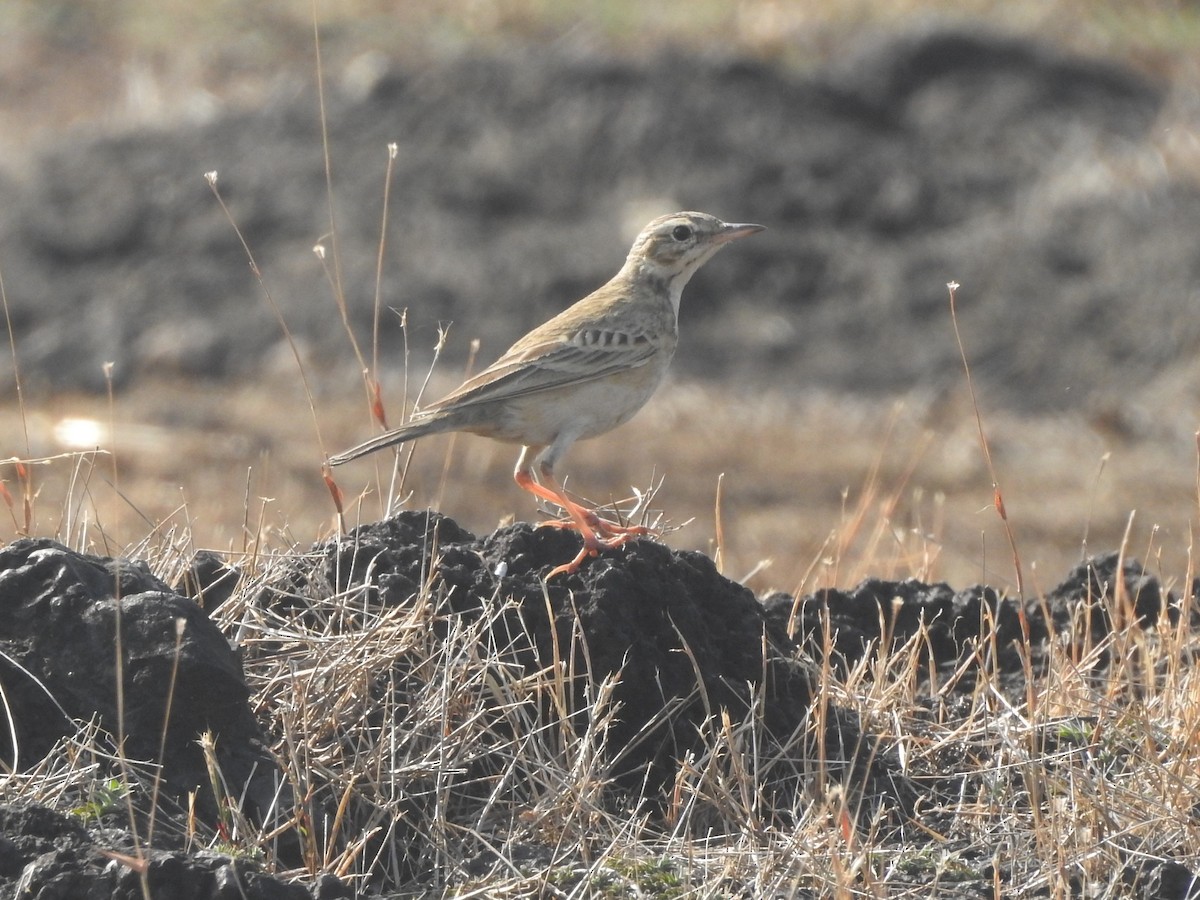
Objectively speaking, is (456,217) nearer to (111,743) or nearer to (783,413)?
(783,413)

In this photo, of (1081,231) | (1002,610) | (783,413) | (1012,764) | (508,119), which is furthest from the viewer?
(508,119)

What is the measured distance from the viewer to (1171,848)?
→ 4.80 meters

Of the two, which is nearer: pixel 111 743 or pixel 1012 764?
pixel 111 743

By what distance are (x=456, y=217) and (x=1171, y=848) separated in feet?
50.3

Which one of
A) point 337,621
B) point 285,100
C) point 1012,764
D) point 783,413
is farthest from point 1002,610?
point 285,100

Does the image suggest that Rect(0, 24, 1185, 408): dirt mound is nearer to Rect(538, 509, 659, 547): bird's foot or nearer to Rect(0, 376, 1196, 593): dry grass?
Rect(0, 376, 1196, 593): dry grass

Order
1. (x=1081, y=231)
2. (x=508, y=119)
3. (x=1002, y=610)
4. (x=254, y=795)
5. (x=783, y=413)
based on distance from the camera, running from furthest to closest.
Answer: (x=508, y=119)
(x=1081, y=231)
(x=783, y=413)
(x=1002, y=610)
(x=254, y=795)

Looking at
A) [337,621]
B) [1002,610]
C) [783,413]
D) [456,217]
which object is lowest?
[783,413]

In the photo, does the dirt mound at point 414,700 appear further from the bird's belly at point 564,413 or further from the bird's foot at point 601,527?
the bird's belly at point 564,413

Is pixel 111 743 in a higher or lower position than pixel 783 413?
higher

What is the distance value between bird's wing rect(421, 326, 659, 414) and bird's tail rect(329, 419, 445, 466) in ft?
0.44

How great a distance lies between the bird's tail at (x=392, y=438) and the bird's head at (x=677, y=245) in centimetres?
165

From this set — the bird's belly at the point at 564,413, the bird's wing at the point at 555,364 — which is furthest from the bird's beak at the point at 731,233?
the bird's belly at the point at 564,413

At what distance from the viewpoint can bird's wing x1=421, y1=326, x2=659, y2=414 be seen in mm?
6645
